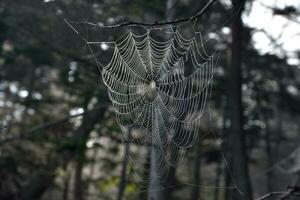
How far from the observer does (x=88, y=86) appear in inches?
552

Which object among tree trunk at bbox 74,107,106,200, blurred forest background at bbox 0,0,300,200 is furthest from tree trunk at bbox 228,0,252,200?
tree trunk at bbox 74,107,106,200

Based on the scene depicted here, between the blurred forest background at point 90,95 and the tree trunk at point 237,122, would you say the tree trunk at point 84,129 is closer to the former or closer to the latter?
the blurred forest background at point 90,95

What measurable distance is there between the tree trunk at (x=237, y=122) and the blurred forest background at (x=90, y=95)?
0.02 metres

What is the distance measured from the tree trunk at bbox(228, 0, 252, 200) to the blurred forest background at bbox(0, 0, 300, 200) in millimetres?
25

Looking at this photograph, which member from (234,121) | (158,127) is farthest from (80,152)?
(158,127)

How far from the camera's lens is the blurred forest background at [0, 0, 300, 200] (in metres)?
11.5

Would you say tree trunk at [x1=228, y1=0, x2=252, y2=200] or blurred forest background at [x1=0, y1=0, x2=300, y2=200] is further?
tree trunk at [x1=228, y1=0, x2=252, y2=200]

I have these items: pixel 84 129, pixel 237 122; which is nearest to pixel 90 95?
pixel 84 129

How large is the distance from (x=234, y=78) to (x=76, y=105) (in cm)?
500

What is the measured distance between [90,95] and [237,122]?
3840 mm

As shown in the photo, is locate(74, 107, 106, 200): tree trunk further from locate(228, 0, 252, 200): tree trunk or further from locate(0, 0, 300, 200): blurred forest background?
locate(228, 0, 252, 200): tree trunk

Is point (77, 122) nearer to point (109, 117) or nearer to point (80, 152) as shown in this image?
point (109, 117)

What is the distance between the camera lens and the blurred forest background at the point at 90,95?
37.8 feet

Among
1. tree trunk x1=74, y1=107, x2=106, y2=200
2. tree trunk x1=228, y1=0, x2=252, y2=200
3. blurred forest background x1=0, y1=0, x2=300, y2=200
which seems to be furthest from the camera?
tree trunk x1=74, y1=107, x2=106, y2=200
